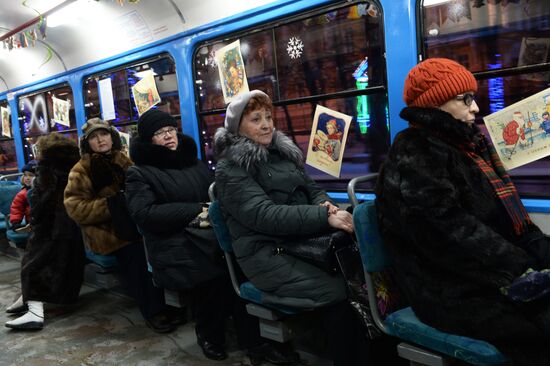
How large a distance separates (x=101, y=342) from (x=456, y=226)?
9.14 feet

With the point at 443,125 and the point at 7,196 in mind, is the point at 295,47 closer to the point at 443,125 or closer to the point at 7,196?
the point at 443,125

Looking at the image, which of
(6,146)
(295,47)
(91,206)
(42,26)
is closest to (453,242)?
(295,47)

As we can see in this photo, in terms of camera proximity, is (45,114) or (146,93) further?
(45,114)

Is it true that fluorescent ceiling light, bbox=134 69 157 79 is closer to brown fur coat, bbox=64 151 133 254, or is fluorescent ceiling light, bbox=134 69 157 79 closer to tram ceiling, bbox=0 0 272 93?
tram ceiling, bbox=0 0 272 93

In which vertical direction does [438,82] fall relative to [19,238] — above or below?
above

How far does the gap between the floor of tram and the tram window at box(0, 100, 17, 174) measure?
3531 millimetres

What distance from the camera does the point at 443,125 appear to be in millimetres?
1886

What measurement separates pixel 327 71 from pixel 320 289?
1503 mm

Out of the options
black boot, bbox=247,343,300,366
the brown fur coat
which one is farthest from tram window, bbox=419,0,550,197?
the brown fur coat

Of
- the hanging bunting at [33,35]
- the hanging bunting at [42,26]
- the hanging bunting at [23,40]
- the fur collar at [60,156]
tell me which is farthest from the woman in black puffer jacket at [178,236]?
the hanging bunting at [23,40]

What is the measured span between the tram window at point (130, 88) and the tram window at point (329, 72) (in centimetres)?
75

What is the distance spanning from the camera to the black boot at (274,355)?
2.95 m

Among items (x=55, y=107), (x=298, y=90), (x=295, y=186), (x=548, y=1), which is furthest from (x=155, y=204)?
(x=55, y=107)

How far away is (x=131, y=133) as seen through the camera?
4.87 meters
